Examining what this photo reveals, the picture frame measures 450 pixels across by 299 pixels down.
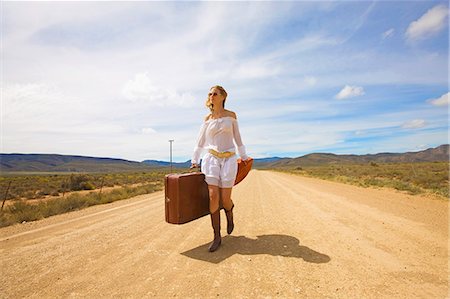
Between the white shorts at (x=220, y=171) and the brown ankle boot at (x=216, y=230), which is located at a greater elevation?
the white shorts at (x=220, y=171)

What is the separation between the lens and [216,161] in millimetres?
4133

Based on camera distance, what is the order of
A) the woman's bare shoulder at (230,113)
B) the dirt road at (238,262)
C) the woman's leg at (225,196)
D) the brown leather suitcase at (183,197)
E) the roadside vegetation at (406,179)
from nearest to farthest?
the dirt road at (238,262), the brown leather suitcase at (183,197), the woman's leg at (225,196), the woman's bare shoulder at (230,113), the roadside vegetation at (406,179)

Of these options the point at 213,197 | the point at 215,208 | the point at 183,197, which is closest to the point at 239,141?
the point at 213,197

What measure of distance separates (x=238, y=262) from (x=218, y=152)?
157 centimetres

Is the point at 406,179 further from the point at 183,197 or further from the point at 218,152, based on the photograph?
the point at 183,197

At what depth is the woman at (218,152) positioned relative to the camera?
4.05 metres

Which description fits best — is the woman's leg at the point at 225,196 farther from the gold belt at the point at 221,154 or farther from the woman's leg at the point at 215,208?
the gold belt at the point at 221,154

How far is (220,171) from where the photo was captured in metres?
4.11

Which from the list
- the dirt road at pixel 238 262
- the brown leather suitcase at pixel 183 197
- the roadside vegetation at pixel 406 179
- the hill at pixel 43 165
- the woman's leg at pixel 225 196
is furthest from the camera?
the hill at pixel 43 165

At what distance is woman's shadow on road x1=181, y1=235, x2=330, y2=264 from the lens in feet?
11.7

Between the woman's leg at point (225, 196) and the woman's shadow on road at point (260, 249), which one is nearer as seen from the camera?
the woman's shadow on road at point (260, 249)

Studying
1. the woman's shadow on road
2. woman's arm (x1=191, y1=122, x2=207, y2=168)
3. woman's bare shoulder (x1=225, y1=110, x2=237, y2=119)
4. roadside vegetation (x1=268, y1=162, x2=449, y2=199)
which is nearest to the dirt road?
the woman's shadow on road

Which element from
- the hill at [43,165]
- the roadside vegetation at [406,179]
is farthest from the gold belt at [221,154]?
the hill at [43,165]

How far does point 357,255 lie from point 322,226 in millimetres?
1768
